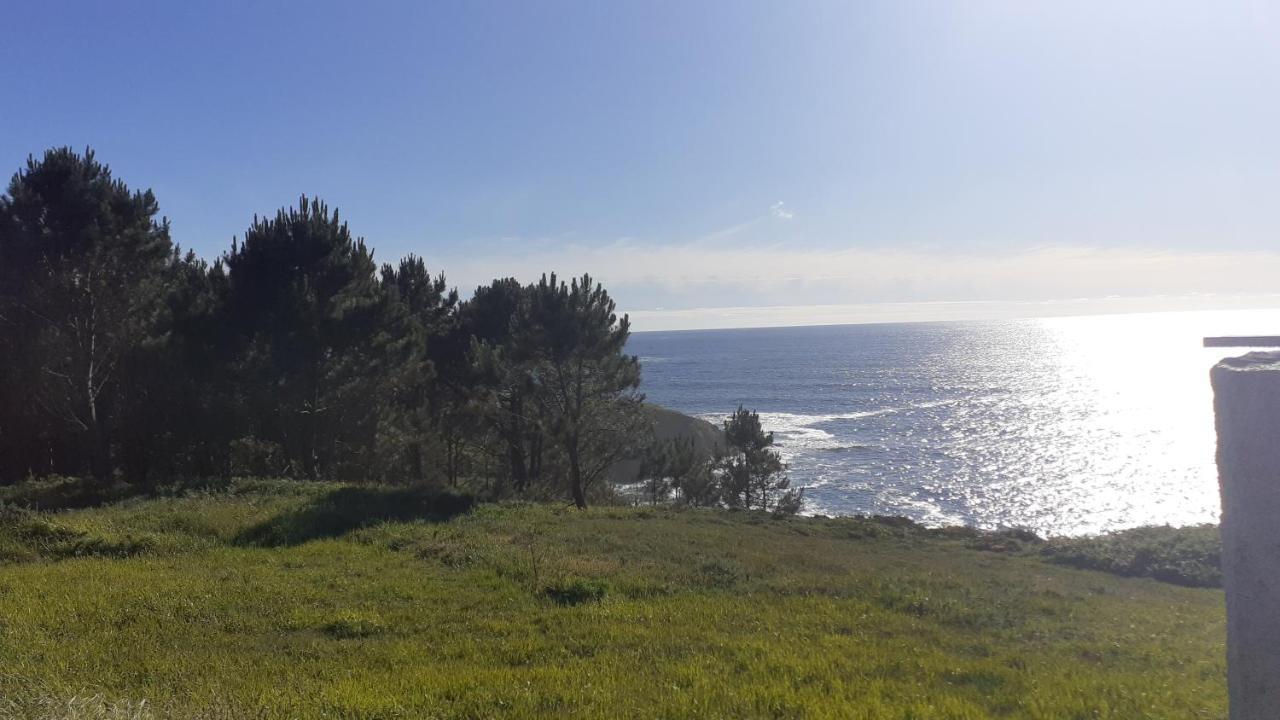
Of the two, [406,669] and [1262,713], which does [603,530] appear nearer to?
[406,669]

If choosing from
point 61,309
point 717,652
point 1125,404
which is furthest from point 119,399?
point 1125,404

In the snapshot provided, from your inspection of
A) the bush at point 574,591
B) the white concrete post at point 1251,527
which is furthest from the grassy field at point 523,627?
the white concrete post at point 1251,527

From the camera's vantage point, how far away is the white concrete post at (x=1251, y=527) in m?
3.33

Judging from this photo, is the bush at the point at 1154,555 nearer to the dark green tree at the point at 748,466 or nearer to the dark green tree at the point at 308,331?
the dark green tree at the point at 748,466

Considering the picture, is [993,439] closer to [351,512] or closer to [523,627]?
[351,512]

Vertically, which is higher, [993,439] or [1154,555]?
[1154,555]

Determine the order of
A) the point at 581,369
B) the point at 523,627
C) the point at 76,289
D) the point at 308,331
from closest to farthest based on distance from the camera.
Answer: the point at 523,627 → the point at 76,289 → the point at 308,331 → the point at 581,369

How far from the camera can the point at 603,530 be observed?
19.3 m

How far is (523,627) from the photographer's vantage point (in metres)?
9.23

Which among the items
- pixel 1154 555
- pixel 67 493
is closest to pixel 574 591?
Result: pixel 67 493

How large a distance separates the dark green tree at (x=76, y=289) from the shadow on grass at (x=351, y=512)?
33.3 feet

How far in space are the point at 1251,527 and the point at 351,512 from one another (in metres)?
18.3

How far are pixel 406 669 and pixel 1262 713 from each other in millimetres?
6613

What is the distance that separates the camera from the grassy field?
6320 millimetres
